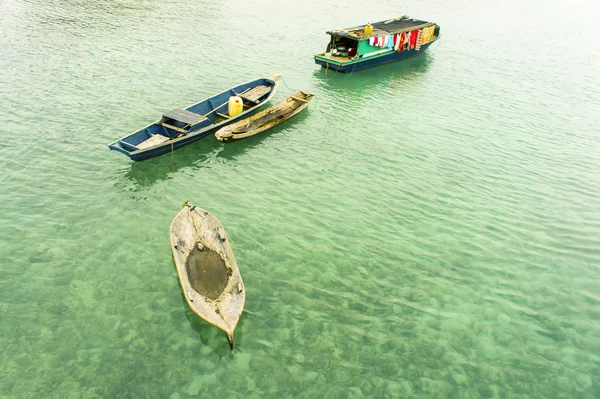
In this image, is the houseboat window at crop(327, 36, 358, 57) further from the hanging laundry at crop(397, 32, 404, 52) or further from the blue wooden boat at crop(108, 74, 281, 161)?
the blue wooden boat at crop(108, 74, 281, 161)

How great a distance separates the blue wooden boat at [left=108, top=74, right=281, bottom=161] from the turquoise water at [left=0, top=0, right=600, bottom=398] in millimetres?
796

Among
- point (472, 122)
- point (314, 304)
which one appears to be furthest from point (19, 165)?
point (472, 122)

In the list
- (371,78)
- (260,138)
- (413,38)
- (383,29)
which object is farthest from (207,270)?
(413,38)

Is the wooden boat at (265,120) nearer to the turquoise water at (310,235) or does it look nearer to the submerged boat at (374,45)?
the turquoise water at (310,235)

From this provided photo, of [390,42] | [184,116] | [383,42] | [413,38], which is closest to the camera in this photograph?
[184,116]

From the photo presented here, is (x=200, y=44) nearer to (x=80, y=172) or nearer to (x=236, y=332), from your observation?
(x=80, y=172)

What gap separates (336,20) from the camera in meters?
45.6

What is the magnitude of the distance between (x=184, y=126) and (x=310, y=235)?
9.31 metres

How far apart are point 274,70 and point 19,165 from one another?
63.1 ft

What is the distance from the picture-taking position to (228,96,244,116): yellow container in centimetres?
2125

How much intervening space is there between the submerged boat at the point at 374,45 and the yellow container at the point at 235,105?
39.1 ft

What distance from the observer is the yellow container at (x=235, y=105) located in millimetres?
21250

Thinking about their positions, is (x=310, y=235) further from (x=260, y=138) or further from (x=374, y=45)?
(x=374, y=45)

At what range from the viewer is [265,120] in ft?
72.0
